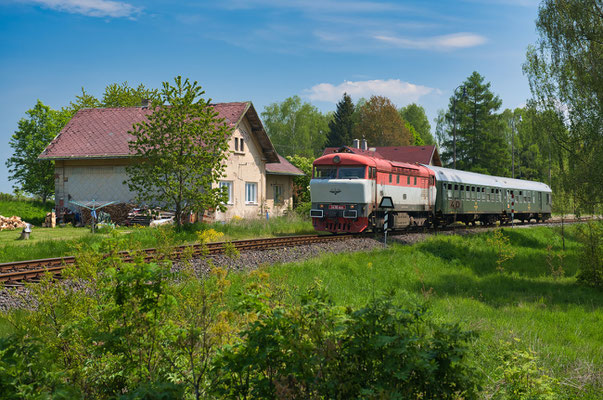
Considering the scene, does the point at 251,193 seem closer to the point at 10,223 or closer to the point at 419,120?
the point at 10,223

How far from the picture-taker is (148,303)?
176 inches

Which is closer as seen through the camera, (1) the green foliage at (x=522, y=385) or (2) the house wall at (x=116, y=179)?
(1) the green foliage at (x=522, y=385)

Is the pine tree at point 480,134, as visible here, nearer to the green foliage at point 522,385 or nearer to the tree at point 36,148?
the tree at point 36,148

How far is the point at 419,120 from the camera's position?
334 feet

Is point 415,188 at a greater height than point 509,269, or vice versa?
point 415,188

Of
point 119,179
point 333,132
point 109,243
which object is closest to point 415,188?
point 119,179

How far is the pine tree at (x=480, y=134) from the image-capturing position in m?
66.5

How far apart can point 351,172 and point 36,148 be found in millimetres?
40935

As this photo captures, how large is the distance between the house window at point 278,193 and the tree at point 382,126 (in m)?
44.4

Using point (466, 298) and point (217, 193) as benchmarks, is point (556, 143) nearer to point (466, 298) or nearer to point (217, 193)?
point (466, 298)

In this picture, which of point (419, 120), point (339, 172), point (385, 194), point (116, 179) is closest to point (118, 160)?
point (116, 179)

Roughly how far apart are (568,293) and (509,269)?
388 centimetres

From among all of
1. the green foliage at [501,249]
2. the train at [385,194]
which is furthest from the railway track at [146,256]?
the green foliage at [501,249]

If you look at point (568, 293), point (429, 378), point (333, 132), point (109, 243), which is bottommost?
point (568, 293)
